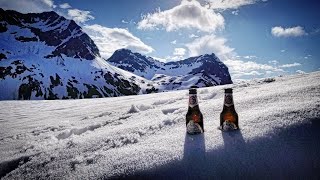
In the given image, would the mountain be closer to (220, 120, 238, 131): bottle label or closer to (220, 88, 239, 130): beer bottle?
(220, 88, 239, 130): beer bottle

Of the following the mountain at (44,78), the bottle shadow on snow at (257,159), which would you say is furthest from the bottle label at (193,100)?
the mountain at (44,78)

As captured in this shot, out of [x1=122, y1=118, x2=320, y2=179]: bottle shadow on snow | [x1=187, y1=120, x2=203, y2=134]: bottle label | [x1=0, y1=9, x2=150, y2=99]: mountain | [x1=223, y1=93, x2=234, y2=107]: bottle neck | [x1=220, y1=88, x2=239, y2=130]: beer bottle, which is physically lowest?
[x1=122, y1=118, x2=320, y2=179]: bottle shadow on snow

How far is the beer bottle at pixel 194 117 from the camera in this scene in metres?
2.83

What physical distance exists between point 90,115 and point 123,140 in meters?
2.60

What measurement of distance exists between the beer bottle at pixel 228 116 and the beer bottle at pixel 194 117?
24cm

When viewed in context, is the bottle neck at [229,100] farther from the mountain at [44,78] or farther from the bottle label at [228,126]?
the mountain at [44,78]

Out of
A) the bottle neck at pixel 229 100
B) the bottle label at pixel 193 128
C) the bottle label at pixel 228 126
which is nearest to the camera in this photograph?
the bottle label at pixel 228 126

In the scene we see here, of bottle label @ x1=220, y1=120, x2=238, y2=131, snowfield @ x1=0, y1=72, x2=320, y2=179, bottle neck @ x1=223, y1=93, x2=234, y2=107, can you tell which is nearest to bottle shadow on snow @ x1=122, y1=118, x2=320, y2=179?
snowfield @ x1=0, y1=72, x2=320, y2=179

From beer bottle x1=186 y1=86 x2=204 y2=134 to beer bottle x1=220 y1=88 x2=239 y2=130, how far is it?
24cm

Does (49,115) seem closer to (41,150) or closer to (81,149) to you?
(41,150)

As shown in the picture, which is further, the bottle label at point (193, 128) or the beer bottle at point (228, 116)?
the bottle label at point (193, 128)

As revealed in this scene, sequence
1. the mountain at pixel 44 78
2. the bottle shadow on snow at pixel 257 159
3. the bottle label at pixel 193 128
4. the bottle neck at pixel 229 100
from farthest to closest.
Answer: the mountain at pixel 44 78 → the bottle neck at pixel 229 100 → the bottle label at pixel 193 128 → the bottle shadow on snow at pixel 257 159

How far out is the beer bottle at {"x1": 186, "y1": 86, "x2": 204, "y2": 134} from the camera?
2.83 meters

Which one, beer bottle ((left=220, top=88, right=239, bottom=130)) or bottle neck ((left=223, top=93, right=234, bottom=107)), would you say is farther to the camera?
bottle neck ((left=223, top=93, right=234, bottom=107))
